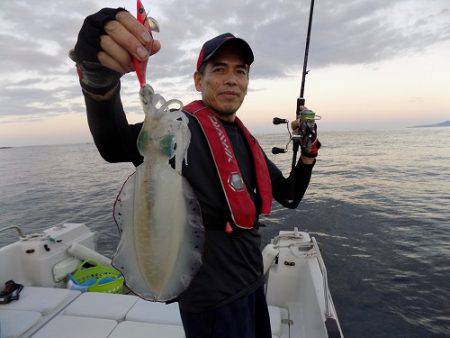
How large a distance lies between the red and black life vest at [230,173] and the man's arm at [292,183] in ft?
2.19

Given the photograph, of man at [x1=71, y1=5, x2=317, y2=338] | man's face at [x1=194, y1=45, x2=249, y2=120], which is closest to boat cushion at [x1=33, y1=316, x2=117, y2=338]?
man at [x1=71, y1=5, x2=317, y2=338]

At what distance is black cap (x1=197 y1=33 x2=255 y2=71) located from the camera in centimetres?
236

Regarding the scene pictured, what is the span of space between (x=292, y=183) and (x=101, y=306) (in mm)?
→ 3170

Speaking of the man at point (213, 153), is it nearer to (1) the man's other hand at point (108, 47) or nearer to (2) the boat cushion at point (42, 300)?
(1) the man's other hand at point (108, 47)

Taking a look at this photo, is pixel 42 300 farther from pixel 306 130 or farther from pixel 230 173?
pixel 306 130

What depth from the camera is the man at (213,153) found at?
1.50m

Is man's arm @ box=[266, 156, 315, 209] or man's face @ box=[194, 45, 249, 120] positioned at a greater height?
man's face @ box=[194, 45, 249, 120]

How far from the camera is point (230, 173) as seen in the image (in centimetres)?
222

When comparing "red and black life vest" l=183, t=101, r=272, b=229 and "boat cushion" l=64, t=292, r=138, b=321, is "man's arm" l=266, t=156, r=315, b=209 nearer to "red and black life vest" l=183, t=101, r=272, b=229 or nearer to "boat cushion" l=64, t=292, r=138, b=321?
"red and black life vest" l=183, t=101, r=272, b=229

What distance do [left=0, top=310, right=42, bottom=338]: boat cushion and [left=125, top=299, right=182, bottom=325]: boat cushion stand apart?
1182 millimetres

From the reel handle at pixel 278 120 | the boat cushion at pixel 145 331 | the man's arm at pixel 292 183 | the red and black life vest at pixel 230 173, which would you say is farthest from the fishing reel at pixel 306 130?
the boat cushion at pixel 145 331

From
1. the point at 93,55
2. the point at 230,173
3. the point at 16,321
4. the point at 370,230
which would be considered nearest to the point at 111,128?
the point at 93,55

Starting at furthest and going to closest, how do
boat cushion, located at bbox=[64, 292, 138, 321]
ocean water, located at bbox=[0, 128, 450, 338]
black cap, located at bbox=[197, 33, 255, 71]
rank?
1. ocean water, located at bbox=[0, 128, 450, 338]
2. boat cushion, located at bbox=[64, 292, 138, 321]
3. black cap, located at bbox=[197, 33, 255, 71]

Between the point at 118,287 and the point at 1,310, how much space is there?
6.21ft
